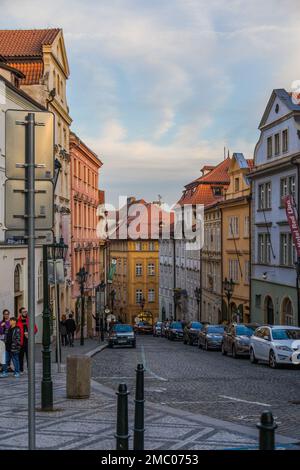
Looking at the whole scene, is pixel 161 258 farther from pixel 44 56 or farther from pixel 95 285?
pixel 44 56

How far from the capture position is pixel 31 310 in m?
6.87

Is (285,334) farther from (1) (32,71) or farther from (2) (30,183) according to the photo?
(1) (32,71)

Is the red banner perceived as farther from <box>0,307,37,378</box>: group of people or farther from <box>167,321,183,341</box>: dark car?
<box>0,307,37,378</box>: group of people

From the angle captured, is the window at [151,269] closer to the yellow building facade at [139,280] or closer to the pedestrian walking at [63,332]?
the yellow building facade at [139,280]

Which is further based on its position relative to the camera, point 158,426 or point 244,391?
point 244,391

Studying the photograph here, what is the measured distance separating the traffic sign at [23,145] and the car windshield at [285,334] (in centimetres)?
1971

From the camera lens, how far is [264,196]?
49.1m

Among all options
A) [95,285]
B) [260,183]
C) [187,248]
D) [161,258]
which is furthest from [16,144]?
[161,258]

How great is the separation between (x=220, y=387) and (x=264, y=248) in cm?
3155

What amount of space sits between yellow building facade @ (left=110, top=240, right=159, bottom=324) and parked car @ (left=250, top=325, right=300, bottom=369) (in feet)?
269

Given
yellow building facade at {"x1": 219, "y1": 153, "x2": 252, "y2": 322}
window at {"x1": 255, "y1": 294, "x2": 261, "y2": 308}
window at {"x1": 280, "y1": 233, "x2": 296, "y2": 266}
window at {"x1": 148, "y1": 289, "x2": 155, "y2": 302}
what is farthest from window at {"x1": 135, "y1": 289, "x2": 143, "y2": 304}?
window at {"x1": 280, "y1": 233, "x2": 296, "y2": 266}

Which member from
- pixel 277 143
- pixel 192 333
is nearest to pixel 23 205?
pixel 192 333

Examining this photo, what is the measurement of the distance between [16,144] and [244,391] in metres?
11.8

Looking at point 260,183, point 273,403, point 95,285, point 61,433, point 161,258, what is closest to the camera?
point 61,433
